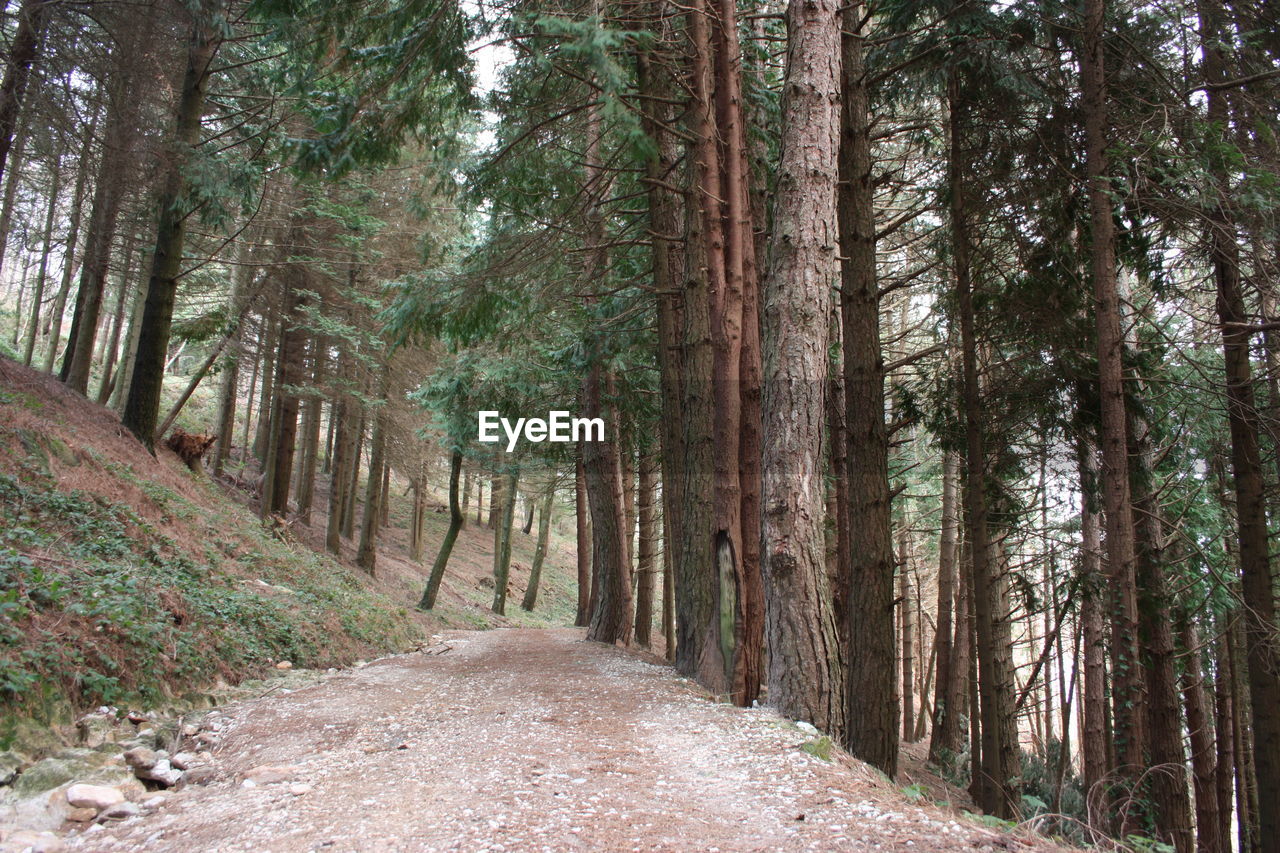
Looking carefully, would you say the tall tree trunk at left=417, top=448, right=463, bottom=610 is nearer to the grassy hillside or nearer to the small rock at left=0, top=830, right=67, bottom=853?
the grassy hillside

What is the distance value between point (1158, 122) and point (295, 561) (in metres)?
13.6

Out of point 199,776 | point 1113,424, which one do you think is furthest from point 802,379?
point 199,776

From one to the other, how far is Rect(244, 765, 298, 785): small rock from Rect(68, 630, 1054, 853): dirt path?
0.10 ft

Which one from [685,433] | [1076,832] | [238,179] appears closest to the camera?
[1076,832]

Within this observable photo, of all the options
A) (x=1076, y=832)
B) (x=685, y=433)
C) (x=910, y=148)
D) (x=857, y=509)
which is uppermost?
(x=910, y=148)

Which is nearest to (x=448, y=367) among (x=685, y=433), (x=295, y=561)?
(x=295, y=561)

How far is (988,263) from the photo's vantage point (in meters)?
8.74

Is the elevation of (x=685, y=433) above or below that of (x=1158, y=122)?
below

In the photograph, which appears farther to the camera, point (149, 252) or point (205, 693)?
point (149, 252)

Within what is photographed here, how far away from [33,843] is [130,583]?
335 cm

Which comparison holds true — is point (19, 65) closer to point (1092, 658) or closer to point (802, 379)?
point (802, 379)

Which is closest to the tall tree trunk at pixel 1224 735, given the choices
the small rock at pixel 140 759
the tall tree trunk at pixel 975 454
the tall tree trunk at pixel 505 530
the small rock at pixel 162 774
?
→ the tall tree trunk at pixel 975 454

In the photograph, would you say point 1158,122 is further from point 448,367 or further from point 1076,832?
point 448,367

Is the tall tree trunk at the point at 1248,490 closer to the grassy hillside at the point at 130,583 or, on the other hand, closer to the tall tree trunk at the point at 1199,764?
the tall tree trunk at the point at 1199,764
